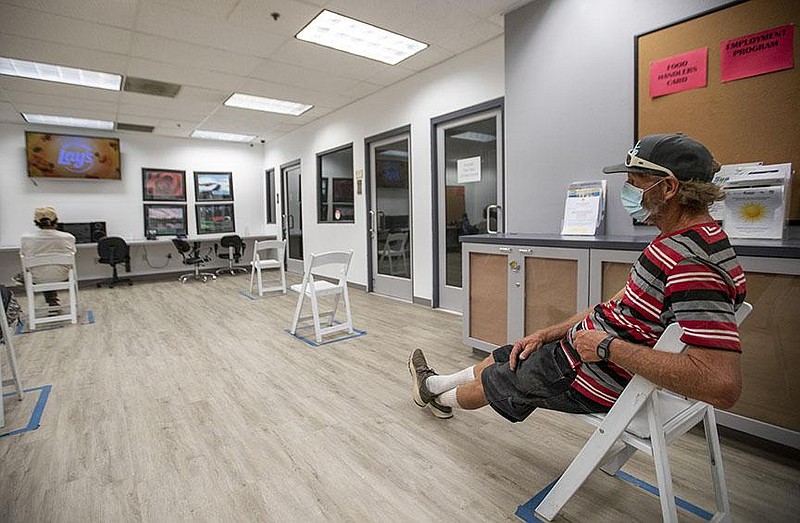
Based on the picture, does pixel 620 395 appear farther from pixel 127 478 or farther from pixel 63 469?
pixel 63 469

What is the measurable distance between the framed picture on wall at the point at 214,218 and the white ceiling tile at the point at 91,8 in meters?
5.59

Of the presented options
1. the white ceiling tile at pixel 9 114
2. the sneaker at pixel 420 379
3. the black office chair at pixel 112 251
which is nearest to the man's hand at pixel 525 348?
the sneaker at pixel 420 379

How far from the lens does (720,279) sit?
3.65 feet

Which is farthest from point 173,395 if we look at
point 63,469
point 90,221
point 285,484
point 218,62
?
point 90,221

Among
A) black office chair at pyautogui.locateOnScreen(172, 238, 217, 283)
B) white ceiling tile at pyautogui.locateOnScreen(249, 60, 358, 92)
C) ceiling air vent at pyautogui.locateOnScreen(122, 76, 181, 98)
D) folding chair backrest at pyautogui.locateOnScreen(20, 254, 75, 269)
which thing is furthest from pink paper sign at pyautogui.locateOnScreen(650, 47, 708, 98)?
black office chair at pyautogui.locateOnScreen(172, 238, 217, 283)

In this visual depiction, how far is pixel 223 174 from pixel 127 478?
8.17 metres

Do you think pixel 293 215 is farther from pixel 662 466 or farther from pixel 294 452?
pixel 662 466

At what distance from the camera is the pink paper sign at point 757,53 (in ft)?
6.84

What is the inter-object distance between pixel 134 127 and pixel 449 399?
26.7 ft

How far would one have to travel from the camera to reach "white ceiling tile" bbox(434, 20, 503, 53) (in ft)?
12.4

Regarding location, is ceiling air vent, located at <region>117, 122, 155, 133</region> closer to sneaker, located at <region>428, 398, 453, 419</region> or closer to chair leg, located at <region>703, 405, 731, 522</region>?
sneaker, located at <region>428, 398, 453, 419</region>

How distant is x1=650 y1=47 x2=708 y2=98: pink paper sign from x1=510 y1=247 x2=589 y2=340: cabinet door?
114cm

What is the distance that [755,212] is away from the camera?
207 cm

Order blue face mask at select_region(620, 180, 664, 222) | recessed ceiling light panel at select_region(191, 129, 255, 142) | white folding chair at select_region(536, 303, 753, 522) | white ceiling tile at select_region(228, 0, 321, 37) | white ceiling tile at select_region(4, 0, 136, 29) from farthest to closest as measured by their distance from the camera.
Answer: recessed ceiling light panel at select_region(191, 129, 255, 142), white ceiling tile at select_region(228, 0, 321, 37), white ceiling tile at select_region(4, 0, 136, 29), blue face mask at select_region(620, 180, 664, 222), white folding chair at select_region(536, 303, 753, 522)
